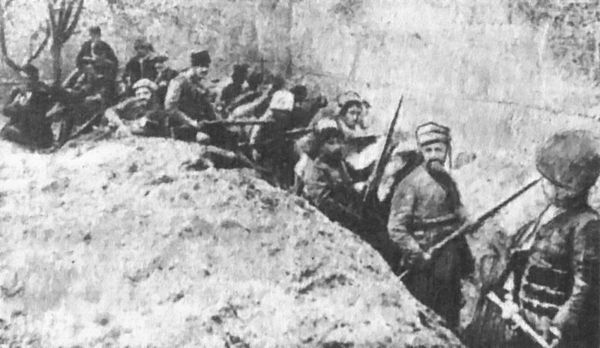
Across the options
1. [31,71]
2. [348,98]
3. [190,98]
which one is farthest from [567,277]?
[31,71]

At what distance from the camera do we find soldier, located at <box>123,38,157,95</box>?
677 centimetres

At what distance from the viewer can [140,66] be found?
6797mm

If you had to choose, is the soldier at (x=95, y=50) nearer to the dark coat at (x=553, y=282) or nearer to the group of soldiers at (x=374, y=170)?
the group of soldiers at (x=374, y=170)

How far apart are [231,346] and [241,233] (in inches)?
30.4

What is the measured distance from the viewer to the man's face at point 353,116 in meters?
6.43

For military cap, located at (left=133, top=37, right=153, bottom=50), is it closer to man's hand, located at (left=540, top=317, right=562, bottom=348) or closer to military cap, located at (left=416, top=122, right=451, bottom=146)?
military cap, located at (left=416, top=122, right=451, bottom=146)

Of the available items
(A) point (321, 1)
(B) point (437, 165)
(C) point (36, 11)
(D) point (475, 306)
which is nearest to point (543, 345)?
(D) point (475, 306)

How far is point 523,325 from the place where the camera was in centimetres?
593

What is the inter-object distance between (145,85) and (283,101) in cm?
103

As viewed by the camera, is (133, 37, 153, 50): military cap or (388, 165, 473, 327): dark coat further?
(133, 37, 153, 50): military cap

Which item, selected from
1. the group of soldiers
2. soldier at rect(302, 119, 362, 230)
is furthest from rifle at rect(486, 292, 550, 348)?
soldier at rect(302, 119, 362, 230)

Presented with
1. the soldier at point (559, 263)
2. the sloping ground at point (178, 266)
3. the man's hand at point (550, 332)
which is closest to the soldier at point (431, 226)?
the sloping ground at point (178, 266)

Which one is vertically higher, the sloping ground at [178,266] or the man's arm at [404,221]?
the man's arm at [404,221]

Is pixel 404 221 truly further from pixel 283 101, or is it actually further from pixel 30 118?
pixel 30 118
